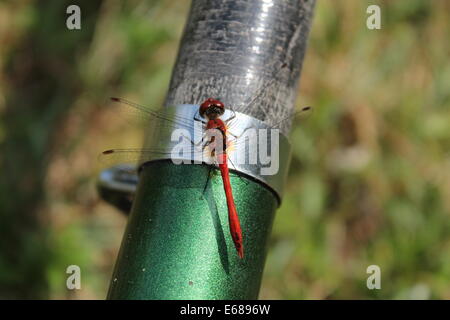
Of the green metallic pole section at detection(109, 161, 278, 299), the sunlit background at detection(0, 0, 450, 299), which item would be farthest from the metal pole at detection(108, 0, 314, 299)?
the sunlit background at detection(0, 0, 450, 299)

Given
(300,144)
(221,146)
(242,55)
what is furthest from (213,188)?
(300,144)

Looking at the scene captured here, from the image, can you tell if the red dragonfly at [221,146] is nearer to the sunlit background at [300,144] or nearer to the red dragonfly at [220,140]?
the red dragonfly at [220,140]

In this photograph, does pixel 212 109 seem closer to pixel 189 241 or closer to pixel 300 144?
pixel 189 241

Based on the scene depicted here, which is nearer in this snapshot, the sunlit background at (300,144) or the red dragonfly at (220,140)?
the red dragonfly at (220,140)

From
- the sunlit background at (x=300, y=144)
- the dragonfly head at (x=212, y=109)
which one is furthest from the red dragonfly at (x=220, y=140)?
the sunlit background at (x=300, y=144)

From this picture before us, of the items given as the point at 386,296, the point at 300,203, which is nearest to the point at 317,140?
the point at 300,203
